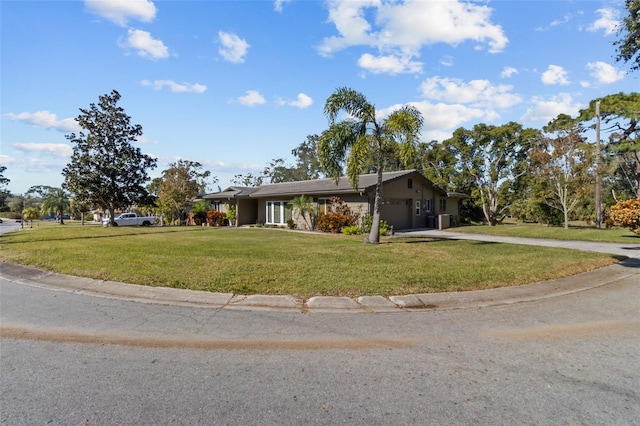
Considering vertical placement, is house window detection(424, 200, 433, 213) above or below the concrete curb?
above

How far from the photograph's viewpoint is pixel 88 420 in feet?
8.99

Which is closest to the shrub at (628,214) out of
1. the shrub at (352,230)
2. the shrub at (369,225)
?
the shrub at (369,225)

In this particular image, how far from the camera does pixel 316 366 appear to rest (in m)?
3.72

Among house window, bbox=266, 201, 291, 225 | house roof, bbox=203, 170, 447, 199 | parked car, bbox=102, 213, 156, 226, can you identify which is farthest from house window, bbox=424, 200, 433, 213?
parked car, bbox=102, 213, 156, 226

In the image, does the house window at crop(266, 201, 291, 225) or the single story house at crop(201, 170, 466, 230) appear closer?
the single story house at crop(201, 170, 466, 230)

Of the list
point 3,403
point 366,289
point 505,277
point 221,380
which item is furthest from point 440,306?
point 3,403

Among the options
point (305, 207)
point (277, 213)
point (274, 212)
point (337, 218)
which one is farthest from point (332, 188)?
point (274, 212)

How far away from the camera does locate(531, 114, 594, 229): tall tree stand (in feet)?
75.0

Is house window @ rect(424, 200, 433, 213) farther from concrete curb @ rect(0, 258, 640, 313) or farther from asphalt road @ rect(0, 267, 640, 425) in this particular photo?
asphalt road @ rect(0, 267, 640, 425)

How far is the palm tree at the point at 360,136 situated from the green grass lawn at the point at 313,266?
3.52 metres

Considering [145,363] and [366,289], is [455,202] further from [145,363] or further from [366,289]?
[145,363]

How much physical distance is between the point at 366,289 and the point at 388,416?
415 centimetres

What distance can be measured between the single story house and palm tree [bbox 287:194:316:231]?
60cm

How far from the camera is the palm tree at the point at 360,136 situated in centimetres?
1359
